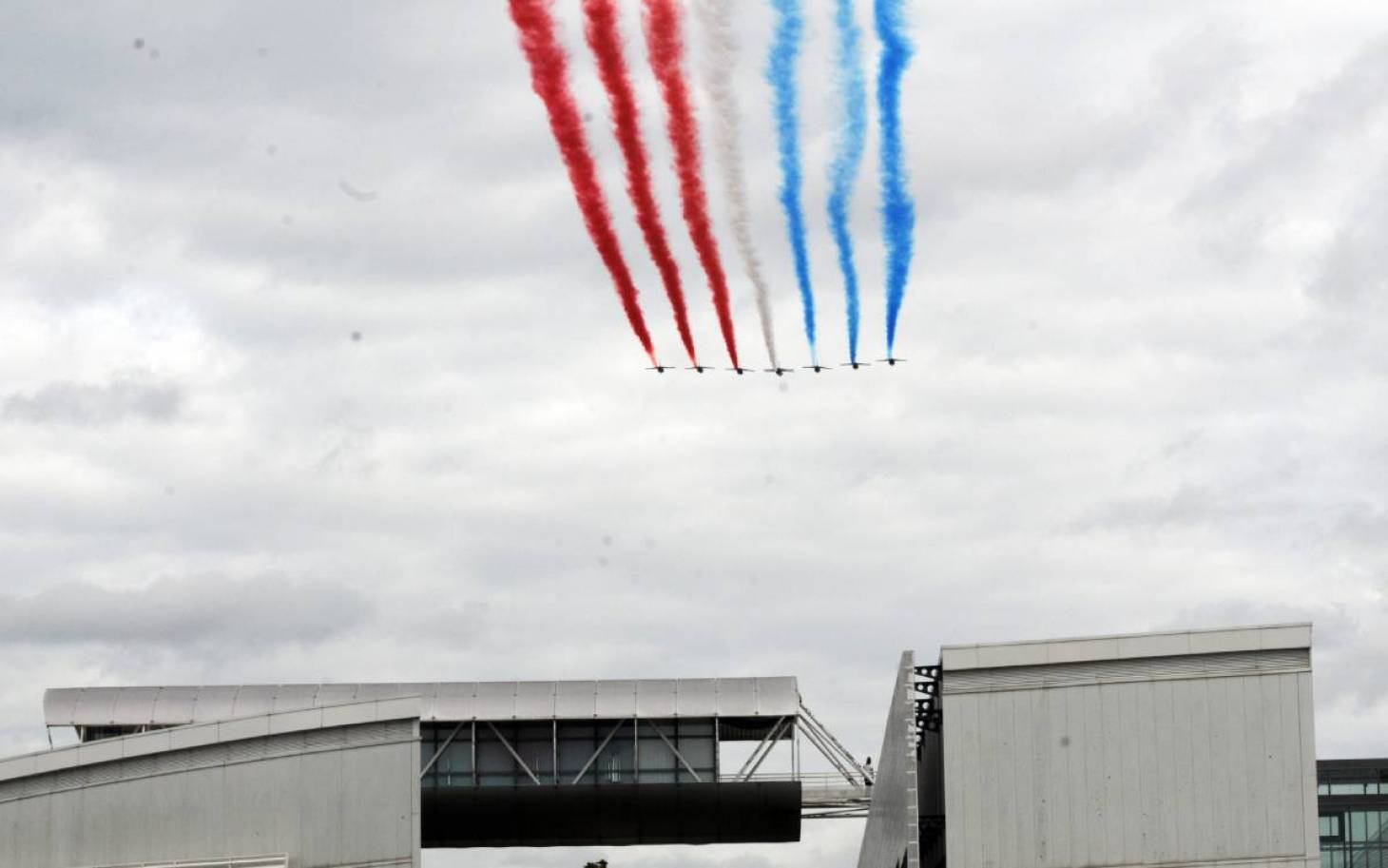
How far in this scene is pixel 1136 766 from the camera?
64.3m

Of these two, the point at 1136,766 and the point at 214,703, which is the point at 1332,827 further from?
the point at 1136,766

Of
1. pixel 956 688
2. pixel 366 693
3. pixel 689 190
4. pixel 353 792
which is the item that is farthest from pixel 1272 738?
pixel 366 693

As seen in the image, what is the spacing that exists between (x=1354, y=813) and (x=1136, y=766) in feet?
283

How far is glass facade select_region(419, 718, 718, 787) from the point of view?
96.2 m

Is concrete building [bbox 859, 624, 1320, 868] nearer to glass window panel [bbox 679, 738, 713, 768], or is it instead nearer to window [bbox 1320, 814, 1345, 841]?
glass window panel [bbox 679, 738, 713, 768]

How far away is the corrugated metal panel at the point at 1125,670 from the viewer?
64188mm

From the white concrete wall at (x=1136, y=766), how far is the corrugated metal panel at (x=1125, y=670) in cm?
4

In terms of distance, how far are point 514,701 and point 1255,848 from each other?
139 ft

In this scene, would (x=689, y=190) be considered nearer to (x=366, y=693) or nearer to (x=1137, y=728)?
(x=1137, y=728)

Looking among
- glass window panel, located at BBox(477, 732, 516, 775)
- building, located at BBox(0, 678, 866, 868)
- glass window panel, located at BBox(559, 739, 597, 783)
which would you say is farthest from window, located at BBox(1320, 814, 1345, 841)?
glass window panel, located at BBox(477, 732, 516, 775)

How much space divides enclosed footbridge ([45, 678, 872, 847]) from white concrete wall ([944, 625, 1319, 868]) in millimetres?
32478

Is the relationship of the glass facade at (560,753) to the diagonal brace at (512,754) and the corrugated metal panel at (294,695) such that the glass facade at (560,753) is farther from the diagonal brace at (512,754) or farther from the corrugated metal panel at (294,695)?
the corrugated metal panel at (294,695)

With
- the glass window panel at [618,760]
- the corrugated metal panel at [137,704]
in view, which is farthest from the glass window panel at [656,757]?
the corrugated metal panel at [137,704]

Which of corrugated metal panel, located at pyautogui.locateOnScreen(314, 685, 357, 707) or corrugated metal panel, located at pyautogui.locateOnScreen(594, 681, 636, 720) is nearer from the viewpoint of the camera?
corrugated metal panel, located at pyautogui.locateOnScreen(594, 681, 636, 720)
